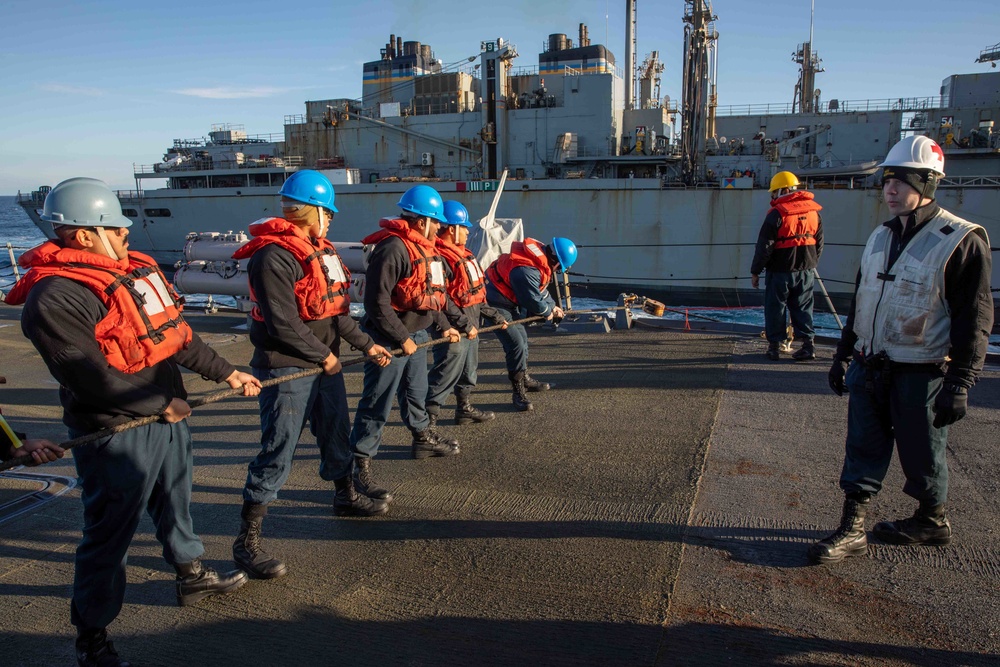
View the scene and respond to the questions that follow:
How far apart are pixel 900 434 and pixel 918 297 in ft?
2.07

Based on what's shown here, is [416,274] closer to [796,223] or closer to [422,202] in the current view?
[422,202]

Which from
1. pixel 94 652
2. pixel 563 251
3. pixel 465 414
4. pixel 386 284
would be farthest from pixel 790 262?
pixel 94 652

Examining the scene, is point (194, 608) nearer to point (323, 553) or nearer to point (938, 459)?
point (323, 553)

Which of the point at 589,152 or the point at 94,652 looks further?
the point at 589,152

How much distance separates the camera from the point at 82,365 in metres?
2.14

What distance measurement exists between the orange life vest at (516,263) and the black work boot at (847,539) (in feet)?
11.3

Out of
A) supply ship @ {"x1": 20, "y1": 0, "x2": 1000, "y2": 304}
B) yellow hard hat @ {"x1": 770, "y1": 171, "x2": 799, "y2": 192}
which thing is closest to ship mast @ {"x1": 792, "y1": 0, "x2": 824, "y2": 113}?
supply ship @ {"x1": 20, "y1": 0, "x2": 1000, "y2": 304}

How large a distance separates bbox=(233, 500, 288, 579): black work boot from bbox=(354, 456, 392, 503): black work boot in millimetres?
730

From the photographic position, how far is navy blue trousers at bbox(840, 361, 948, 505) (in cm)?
283

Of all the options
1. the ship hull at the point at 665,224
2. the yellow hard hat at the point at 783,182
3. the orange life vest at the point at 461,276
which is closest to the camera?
the orange life vest at the point at 461,276

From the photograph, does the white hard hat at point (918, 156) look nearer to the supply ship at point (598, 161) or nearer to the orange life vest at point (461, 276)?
the orange life vest at point (461, 276)

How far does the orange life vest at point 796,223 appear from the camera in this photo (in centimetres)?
659

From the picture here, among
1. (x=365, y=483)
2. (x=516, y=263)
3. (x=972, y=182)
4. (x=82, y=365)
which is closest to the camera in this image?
(x=82, y=365)

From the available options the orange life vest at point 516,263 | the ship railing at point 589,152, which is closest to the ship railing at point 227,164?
the ship railing at point 589,152
